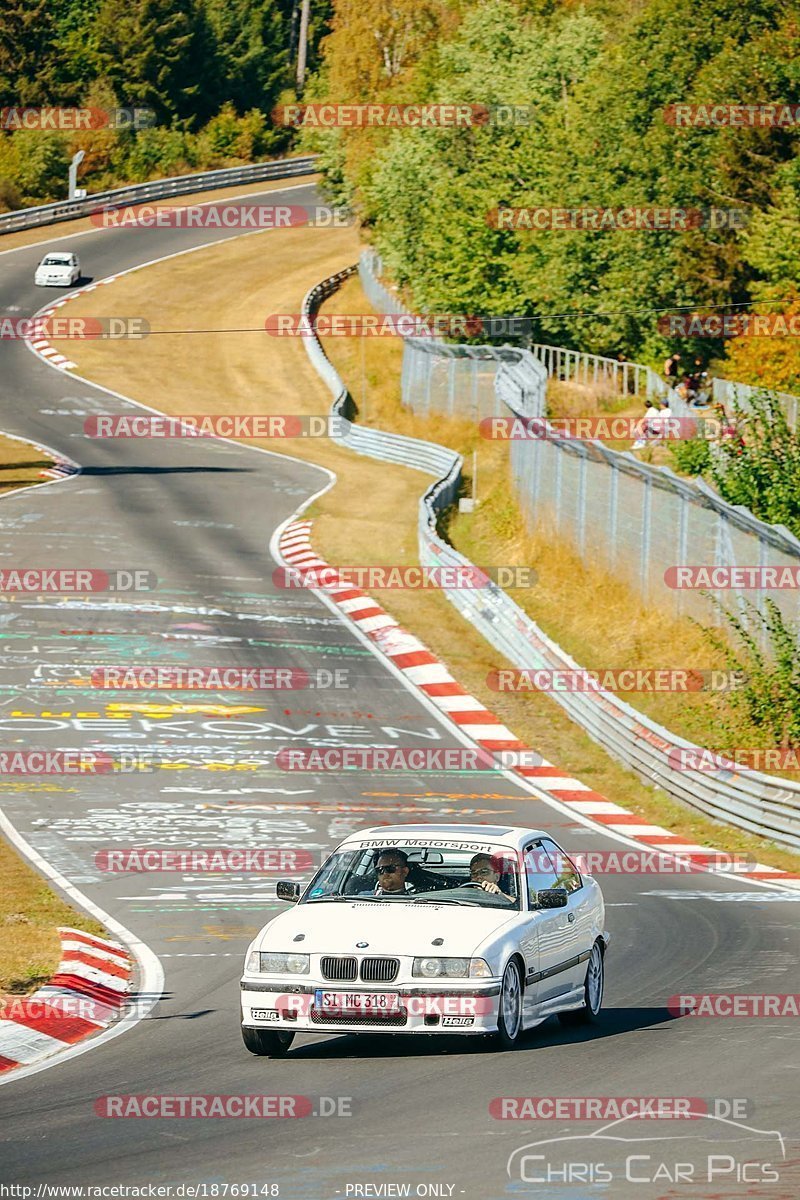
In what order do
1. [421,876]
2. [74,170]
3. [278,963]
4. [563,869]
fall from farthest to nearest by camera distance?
[74,170]
[563,869]
[421,876]
[278,963]

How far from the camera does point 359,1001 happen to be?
37.1 ft

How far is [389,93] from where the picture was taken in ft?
244

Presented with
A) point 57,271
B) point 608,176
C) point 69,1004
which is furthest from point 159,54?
point 69,1004

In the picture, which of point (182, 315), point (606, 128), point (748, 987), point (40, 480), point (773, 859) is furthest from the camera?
point (182, 315)

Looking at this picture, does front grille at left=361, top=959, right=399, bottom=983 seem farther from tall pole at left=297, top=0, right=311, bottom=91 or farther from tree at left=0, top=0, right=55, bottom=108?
tall pole at left=297, top=0, right=311, bottom=91

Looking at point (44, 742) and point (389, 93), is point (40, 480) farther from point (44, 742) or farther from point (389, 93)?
point (389, 93)

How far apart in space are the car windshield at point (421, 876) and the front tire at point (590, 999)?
42.3 inches

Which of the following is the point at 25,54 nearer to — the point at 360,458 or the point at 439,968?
the point at 360,458

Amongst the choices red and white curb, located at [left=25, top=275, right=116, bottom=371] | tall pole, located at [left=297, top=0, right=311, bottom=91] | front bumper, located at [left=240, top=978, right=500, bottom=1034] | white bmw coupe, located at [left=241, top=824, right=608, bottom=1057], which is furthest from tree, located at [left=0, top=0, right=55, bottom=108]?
front bumper, located at [left=240, top=978, right=500, bottom=1034]

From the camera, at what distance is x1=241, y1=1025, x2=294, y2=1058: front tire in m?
11.5

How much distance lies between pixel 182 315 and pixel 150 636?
45.3 m

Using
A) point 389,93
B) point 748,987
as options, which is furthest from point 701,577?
point 389,93

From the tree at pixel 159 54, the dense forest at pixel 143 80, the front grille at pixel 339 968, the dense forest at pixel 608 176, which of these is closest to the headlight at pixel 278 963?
the front grille at pixel 339 968

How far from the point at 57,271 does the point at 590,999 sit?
68.7 metres
